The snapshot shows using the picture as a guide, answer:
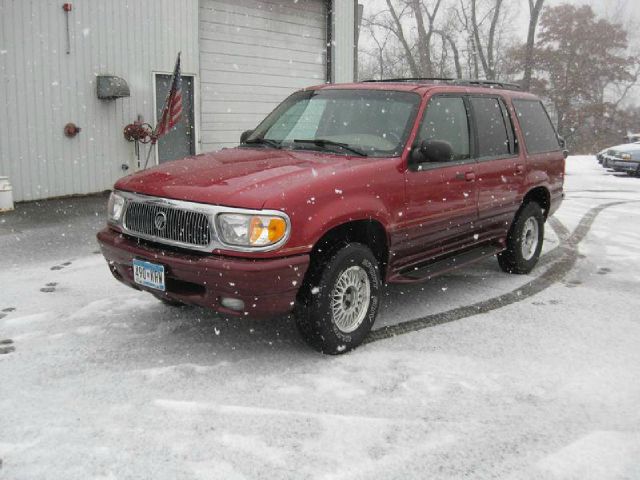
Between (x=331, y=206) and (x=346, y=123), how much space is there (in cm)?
131

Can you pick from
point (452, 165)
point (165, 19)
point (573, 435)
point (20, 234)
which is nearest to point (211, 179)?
point (452, 165)

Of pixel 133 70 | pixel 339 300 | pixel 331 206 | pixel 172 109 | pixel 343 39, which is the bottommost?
pixel 339 300

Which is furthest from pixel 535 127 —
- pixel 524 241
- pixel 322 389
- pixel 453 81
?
pixel 322 389

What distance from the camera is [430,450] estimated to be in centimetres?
319

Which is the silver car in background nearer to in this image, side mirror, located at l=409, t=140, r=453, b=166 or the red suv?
the red suv

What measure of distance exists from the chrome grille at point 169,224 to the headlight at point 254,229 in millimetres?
146

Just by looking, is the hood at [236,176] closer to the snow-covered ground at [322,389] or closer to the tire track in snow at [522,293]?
the snow-covered ground at [322,389]

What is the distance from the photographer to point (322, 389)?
386 centimetres

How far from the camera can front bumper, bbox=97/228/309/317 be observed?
12.6ft

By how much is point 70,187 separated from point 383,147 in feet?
25.2

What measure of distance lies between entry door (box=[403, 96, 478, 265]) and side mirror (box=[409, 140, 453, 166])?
0.28 feet

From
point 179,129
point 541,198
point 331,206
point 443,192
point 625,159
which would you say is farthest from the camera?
point 625,159

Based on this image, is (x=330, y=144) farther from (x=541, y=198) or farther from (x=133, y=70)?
(x=133, y=70)

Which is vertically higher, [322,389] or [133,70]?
[133,70]
